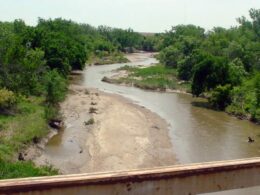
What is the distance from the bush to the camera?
30.0m

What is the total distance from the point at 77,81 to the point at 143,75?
1233cm

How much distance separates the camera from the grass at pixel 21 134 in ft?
61.6

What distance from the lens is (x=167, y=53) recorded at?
262ft

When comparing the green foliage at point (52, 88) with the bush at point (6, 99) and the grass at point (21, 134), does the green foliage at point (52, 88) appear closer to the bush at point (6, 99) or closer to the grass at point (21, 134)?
the grass at point (21, 134)

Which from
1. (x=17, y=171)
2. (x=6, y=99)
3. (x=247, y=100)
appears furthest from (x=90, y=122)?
(x=17, y=171)

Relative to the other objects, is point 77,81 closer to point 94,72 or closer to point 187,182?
point 94,72

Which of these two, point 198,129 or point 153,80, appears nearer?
point 198,129

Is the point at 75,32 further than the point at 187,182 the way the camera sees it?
Yes

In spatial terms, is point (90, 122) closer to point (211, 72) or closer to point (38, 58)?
point (38, 58)

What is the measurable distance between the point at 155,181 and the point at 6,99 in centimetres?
2824

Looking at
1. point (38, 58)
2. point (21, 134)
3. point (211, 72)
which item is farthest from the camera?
point (211, 72)

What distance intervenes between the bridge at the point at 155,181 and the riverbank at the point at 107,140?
66.2 feet

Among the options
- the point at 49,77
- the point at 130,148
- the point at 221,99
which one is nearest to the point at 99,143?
the point at 130,148

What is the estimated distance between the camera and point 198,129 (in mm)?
36000
